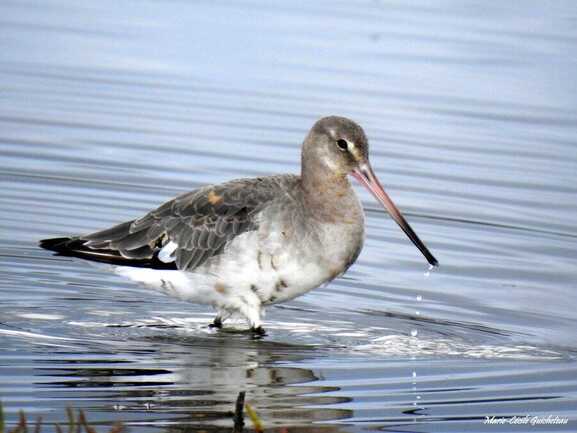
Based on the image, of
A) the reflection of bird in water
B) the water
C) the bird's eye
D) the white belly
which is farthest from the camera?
the bird's eye

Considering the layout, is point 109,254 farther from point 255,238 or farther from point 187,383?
point 187,383

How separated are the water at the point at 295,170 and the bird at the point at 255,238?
0.34m

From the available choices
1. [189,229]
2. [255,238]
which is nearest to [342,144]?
[255,238]

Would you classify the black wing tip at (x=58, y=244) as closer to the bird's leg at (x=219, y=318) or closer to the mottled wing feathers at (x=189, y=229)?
the mottled wing feathers at (x=189, y=229)

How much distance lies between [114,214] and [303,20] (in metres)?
6.84

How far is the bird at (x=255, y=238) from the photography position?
10273 millimetres

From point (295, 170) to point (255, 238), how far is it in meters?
3.99

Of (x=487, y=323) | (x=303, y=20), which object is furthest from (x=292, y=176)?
(x=303, y=20)

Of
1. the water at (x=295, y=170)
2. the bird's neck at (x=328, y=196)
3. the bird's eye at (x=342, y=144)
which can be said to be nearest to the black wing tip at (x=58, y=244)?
the water at (x=295, y=170)

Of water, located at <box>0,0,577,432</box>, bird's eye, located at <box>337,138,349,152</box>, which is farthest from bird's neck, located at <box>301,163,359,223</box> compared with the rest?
water, located at <box>0,0,577,432</box>

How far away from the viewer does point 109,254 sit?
10742 millimetres

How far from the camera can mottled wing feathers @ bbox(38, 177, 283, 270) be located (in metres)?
10.5

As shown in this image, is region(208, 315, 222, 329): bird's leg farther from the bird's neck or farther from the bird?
the bird's neck

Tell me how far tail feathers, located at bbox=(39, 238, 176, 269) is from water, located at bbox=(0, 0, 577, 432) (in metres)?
0.39
